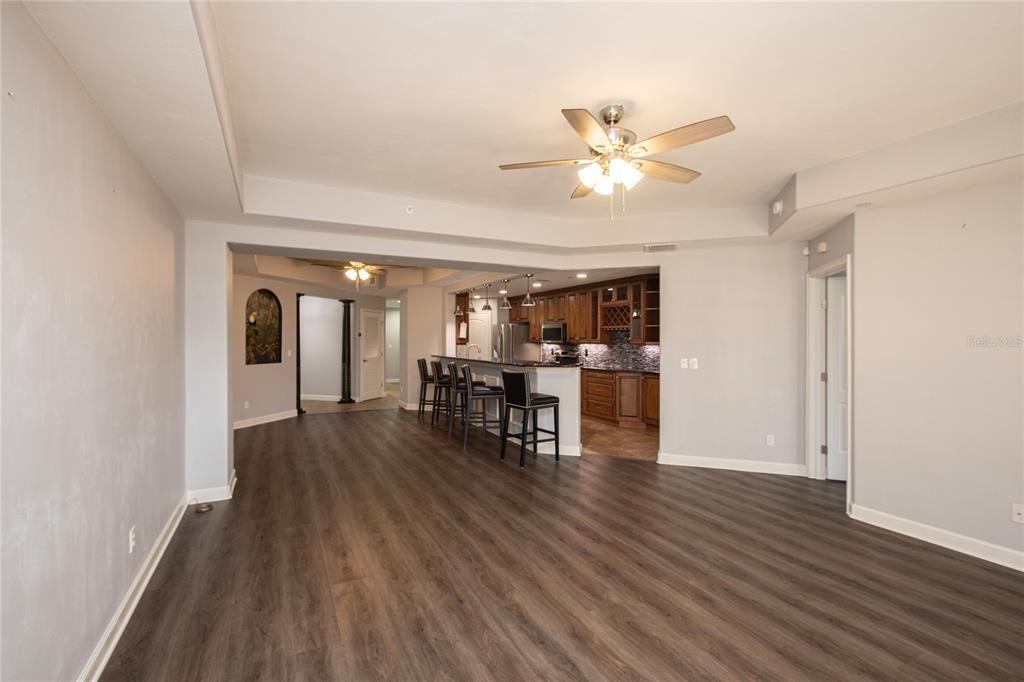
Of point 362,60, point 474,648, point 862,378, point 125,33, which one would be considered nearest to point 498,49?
point 362,60

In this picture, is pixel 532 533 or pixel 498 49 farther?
pixel 532 533

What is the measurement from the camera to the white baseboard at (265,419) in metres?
7.10

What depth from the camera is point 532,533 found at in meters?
3.28

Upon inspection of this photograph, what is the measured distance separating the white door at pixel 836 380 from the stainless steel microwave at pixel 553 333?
4.87m

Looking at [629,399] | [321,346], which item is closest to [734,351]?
[629,399]

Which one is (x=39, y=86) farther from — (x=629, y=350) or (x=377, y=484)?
(x=629, y=350)

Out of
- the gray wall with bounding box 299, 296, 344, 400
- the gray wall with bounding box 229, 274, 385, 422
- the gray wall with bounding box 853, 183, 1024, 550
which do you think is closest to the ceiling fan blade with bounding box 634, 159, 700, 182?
the gray wall with bounding box 853, 183, 1024, 550

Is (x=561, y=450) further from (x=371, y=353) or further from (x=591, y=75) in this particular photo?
(x=371, y=353)

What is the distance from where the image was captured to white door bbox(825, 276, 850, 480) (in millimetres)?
4453

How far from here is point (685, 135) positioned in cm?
232

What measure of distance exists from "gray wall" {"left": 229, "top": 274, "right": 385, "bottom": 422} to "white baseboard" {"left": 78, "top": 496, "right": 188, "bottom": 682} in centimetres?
414

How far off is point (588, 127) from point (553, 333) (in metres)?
6.82

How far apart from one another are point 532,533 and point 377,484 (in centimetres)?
180

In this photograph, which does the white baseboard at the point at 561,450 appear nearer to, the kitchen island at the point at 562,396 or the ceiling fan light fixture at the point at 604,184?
the kitchen island at the point at 562,396
